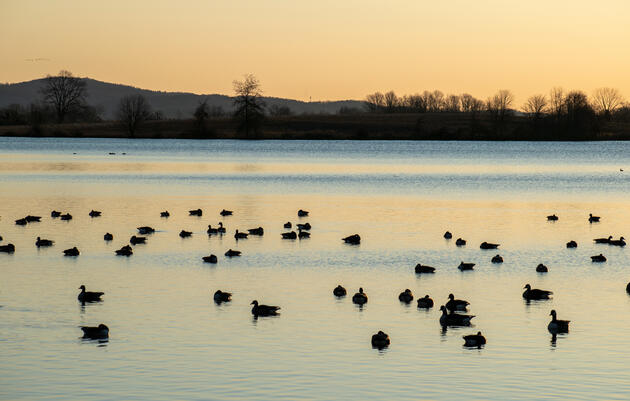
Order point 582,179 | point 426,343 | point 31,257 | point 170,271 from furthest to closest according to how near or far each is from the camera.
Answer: point 582,179
point 31,257
point 170,271
point 426,343

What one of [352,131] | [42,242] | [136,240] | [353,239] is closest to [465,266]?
[353,239]

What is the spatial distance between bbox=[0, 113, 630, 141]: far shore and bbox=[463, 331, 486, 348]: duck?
151 metres

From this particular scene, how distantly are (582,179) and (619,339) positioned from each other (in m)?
68.3

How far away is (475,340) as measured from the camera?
22.5 m

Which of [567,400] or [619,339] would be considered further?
[619,339]

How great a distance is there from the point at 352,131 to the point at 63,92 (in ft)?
189

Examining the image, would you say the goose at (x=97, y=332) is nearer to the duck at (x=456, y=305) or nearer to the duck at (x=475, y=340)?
the duck at (x=475, y=340)

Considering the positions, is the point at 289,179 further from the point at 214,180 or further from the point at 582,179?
the point at 582,179

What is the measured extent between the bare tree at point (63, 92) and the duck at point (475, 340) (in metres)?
176

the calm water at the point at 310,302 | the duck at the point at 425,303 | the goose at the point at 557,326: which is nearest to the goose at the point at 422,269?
the calm water at the point at 310,302

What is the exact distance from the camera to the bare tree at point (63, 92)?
188875mm

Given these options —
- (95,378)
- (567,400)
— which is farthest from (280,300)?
(567,400)

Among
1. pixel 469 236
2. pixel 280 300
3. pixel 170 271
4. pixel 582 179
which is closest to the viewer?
pixel 280 300

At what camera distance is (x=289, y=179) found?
276ft
